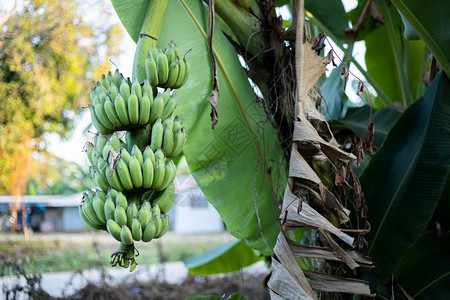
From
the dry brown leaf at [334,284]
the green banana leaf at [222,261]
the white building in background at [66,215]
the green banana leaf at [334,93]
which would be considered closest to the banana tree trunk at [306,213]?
the dry brown leaf at [334,284]

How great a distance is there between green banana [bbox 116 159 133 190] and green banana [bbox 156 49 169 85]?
0.23 meters

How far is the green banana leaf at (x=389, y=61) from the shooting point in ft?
6.47

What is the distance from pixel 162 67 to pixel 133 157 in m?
0.22

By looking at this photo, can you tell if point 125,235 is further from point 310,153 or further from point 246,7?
point 246,7

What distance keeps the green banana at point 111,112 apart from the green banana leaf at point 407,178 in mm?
770

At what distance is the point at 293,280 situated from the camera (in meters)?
0.83

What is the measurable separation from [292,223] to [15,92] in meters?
4.81

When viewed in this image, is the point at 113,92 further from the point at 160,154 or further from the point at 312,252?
the point at 312,252

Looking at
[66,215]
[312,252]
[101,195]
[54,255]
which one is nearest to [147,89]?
[101,195]

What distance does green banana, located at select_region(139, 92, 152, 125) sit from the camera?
0.80m

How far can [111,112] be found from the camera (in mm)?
800

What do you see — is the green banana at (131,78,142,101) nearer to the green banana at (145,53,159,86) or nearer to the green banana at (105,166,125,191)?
the green banana at (145,53,159,86)

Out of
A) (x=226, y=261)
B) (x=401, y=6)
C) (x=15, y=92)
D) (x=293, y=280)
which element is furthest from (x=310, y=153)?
(x=15, y=92)

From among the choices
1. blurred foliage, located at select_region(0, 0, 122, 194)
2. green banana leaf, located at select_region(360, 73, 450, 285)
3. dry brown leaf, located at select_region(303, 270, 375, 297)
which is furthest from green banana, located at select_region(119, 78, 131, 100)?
blurred foliage, located at select_region(0, 0, 122, 194)
